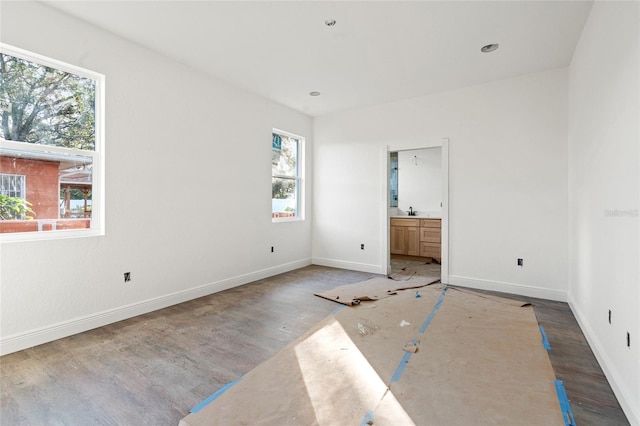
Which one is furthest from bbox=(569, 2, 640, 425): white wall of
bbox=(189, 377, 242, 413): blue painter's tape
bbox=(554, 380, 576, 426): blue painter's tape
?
bbox=(189, 377, 242, 413): blue painter's tape

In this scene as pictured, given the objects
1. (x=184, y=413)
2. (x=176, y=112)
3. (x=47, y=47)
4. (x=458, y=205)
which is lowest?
(x=184, y=413)

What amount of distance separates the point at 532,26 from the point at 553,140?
5.17ft

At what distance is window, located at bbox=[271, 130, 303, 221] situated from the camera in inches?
206

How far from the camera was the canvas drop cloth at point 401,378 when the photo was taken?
1666 mm

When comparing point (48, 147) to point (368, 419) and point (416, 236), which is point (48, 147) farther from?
point (416, 236)

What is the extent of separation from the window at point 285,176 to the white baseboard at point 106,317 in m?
1.37

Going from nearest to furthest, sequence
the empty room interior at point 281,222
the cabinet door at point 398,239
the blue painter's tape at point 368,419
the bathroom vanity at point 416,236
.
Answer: the blue painter's tape at point 368,419 → the empty room interior at point 281,222 → the bathroom vanity at point 416,236 → the cabinet door at point 398,239

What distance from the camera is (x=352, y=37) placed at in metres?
3.03

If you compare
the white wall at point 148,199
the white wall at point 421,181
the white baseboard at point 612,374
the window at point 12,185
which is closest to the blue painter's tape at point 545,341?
the white baseboard at point 612,374

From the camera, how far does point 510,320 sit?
303 centimetres

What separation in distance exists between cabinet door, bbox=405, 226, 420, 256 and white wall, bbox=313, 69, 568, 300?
1512 mm

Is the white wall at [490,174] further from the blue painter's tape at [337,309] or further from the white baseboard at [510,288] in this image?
the blue painter's tape at [337,309]

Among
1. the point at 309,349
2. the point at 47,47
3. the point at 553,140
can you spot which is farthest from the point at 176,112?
the point at 553,140

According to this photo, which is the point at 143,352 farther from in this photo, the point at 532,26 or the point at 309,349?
the point at 532,26
